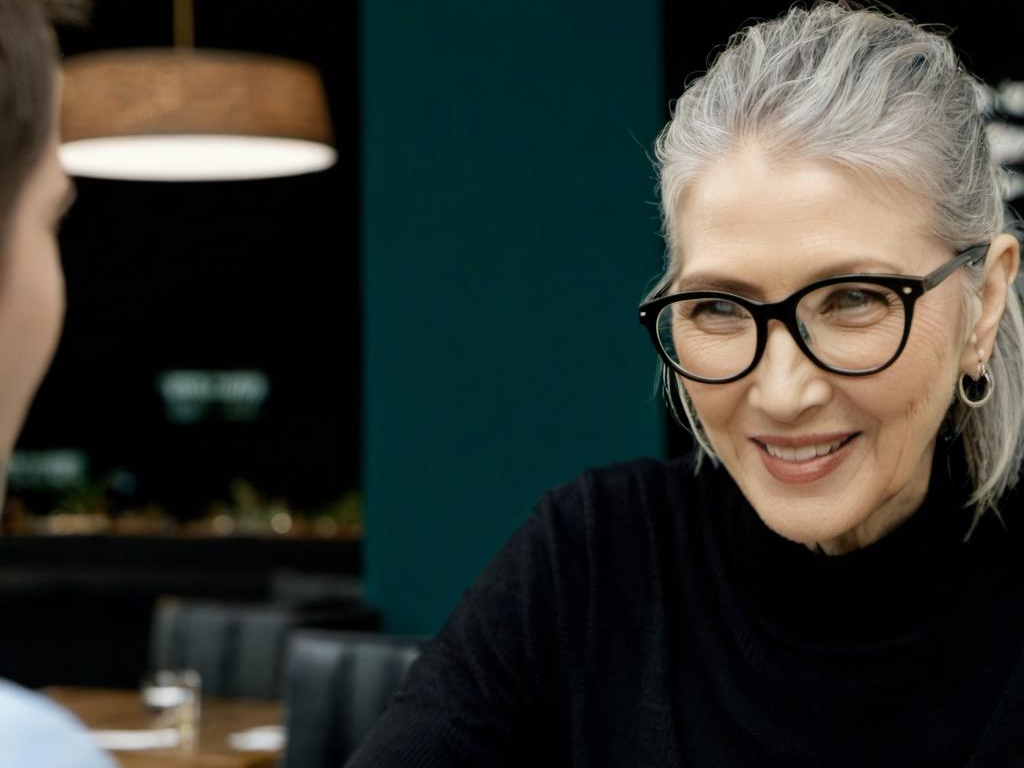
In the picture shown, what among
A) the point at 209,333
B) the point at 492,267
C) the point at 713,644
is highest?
the point at 492,267

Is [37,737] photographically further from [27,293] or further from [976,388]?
[976,388]

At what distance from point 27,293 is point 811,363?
65cm

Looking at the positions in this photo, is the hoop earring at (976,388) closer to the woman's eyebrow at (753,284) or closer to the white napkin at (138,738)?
the woman's eyebrow at (753,284)

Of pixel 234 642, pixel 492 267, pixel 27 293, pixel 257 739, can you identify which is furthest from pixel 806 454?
pixel 234 642

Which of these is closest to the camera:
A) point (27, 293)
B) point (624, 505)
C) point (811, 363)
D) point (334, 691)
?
point (27, 293)

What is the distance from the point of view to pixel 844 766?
1.21 meters

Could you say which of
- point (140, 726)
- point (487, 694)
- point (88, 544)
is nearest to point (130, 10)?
point (88, 544)

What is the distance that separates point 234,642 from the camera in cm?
409

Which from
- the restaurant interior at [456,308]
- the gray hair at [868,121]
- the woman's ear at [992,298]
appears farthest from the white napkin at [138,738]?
the woman's ear at [992,298]

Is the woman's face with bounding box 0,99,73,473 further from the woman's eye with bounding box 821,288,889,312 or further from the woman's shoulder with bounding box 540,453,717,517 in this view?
the woman's shoulder with bounding box 540,453,717,517

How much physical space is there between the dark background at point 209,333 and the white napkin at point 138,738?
7069mm

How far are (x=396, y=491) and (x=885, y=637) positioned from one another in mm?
3167

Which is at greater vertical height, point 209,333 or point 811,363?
point 811,363

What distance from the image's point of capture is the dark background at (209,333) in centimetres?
1127
